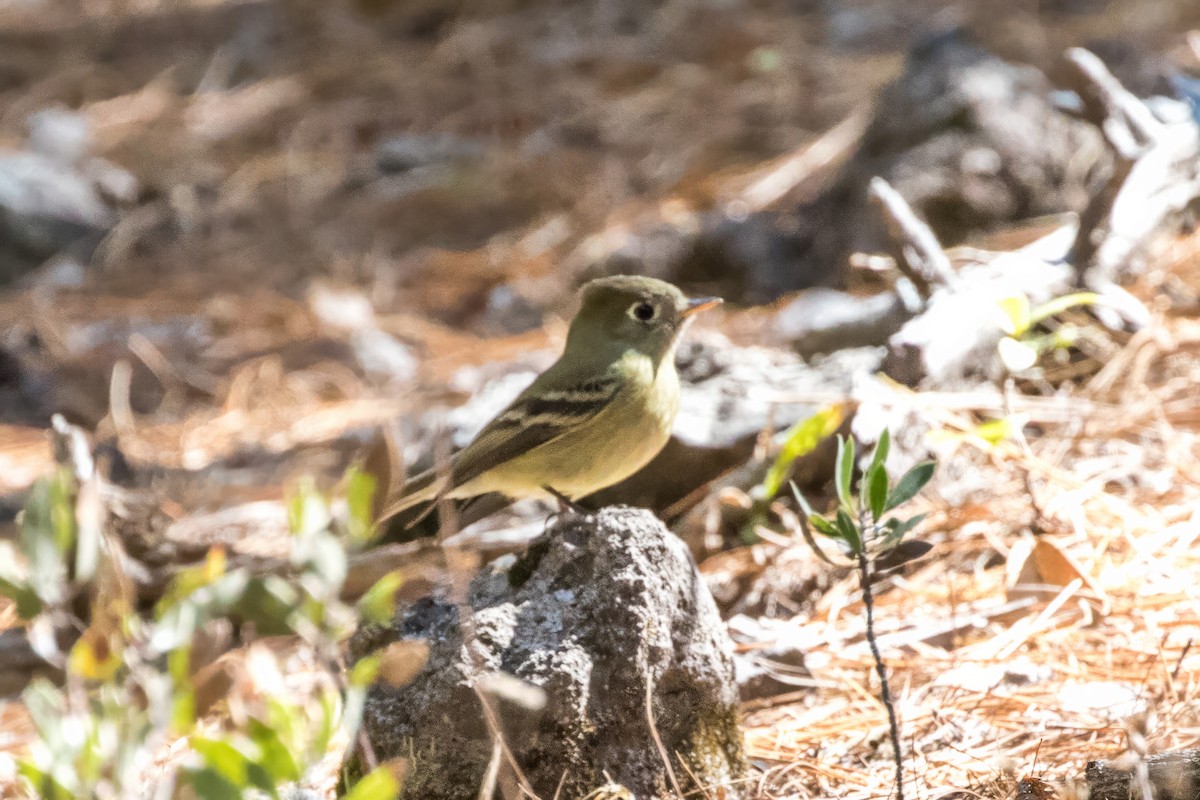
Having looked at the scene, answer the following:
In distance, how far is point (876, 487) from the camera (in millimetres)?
1899

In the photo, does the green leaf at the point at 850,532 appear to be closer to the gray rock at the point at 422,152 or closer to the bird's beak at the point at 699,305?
the bird's beak at the point at 699,305

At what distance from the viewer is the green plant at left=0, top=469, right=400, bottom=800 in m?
1.39

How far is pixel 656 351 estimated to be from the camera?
3.21 metres

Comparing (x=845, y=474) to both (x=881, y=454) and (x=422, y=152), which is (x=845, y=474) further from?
(x=422, y=152)

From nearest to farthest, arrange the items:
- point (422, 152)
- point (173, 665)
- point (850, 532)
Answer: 1. point (173, 665)
2. point (850, 532)
3. point (422, 152)

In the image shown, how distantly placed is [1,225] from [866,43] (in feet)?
20.2

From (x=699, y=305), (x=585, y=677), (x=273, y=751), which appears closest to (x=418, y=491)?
(x=699, y=305)

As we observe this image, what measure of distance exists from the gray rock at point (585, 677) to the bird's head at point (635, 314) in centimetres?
97

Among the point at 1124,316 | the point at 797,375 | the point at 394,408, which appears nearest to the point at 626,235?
the point at 394,408

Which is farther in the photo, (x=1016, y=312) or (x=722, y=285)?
(x=722, y=285)

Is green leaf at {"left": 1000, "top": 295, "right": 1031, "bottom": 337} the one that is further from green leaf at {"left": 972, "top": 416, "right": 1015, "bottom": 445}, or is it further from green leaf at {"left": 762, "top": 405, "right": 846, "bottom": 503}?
green leaf at {"left": 762, "top": 405, "right": 846, "bottom": 503}

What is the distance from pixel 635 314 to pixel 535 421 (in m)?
0.41

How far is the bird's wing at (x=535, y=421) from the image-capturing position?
3.12 metres

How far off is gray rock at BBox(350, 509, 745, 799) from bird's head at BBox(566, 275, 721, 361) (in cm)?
97
